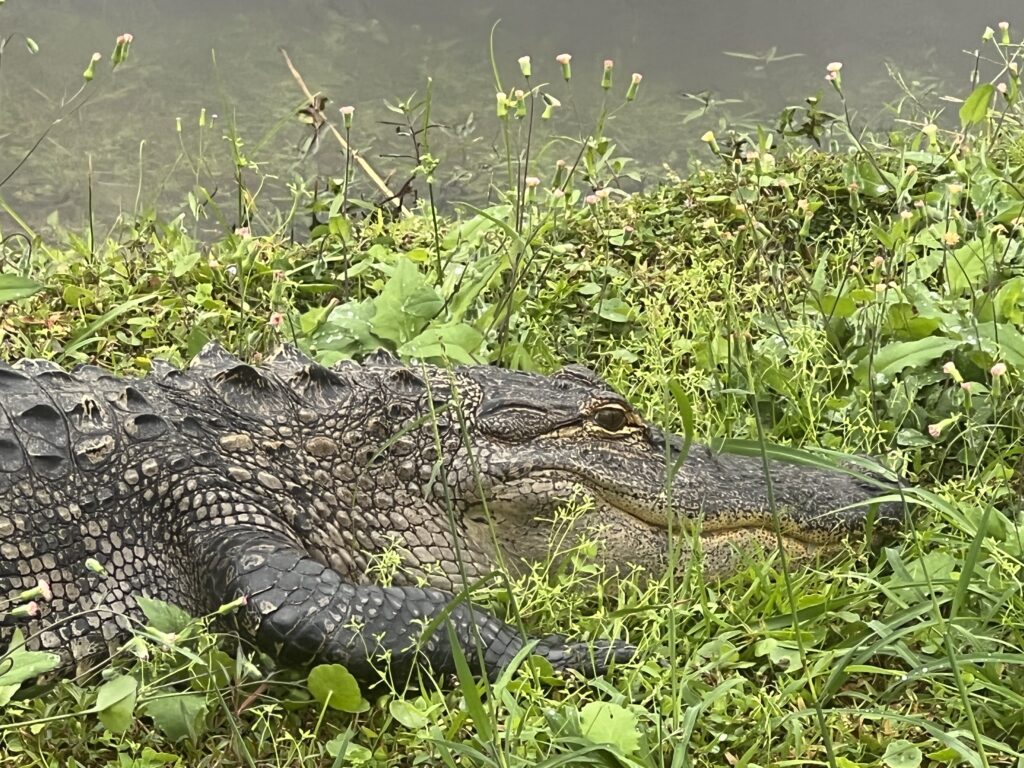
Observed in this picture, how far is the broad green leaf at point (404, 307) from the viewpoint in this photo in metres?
3.90

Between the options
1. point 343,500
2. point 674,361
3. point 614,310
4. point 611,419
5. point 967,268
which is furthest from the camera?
point 614,310

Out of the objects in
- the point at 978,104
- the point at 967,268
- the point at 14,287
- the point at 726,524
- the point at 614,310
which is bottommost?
the point at 726,524

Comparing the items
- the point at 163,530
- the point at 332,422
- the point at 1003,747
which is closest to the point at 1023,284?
the point at 1003,747

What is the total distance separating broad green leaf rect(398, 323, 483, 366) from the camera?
3.58 meters

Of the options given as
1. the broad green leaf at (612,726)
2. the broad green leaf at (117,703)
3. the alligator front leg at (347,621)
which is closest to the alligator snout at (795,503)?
the alligator front leg at (347,621)

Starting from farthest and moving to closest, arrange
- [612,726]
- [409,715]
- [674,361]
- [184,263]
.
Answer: [184,263] < [674,361] < [409,715] < [612,726]

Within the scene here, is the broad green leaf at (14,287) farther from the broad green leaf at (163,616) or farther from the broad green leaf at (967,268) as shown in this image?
the broad green leaf at (967,268)

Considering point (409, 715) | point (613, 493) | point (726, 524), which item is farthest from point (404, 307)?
point (409, 715)

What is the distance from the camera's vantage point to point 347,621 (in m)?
2.71

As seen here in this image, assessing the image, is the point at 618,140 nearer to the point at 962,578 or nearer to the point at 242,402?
the point at 242,402

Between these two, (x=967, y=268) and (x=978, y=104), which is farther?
(x=978, y=104)

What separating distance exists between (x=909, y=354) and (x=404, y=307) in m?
1.63

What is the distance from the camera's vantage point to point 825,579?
3125 mm

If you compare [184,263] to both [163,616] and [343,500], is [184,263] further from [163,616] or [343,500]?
[163,616]
